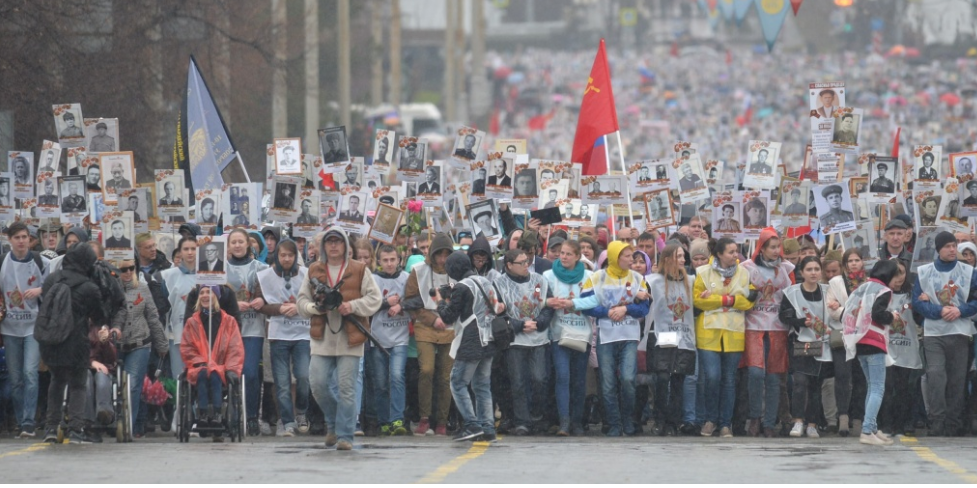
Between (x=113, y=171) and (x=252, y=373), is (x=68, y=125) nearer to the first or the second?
(x=113, y=171)

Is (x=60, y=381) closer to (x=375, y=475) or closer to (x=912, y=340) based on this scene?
(x=375, y=475)

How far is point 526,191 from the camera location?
19625 mm

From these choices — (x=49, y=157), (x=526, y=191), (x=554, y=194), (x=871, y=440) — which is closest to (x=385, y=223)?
A: (x=526, y=191)

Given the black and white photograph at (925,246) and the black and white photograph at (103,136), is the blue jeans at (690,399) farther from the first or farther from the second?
the black and white photograph at (103,136)

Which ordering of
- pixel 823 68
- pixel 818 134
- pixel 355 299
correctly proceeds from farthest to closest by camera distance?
pixel 823 68
pixel 818 134
pixel 355 299

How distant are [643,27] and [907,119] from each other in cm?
11053

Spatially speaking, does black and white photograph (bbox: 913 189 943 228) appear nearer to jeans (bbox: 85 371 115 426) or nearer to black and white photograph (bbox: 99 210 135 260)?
black and white photograph (bbox: 99 210 135 260)

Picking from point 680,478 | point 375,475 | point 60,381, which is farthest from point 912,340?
point 60,381

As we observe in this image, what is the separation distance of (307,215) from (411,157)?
1692mm

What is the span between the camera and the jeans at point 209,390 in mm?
15438

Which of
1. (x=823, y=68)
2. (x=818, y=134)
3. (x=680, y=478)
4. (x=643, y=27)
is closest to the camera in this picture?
(x=680, y=478)

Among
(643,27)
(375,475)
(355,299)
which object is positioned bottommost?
(375,475)

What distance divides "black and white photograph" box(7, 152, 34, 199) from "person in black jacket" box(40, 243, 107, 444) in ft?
16.8

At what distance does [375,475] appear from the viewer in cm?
1295
